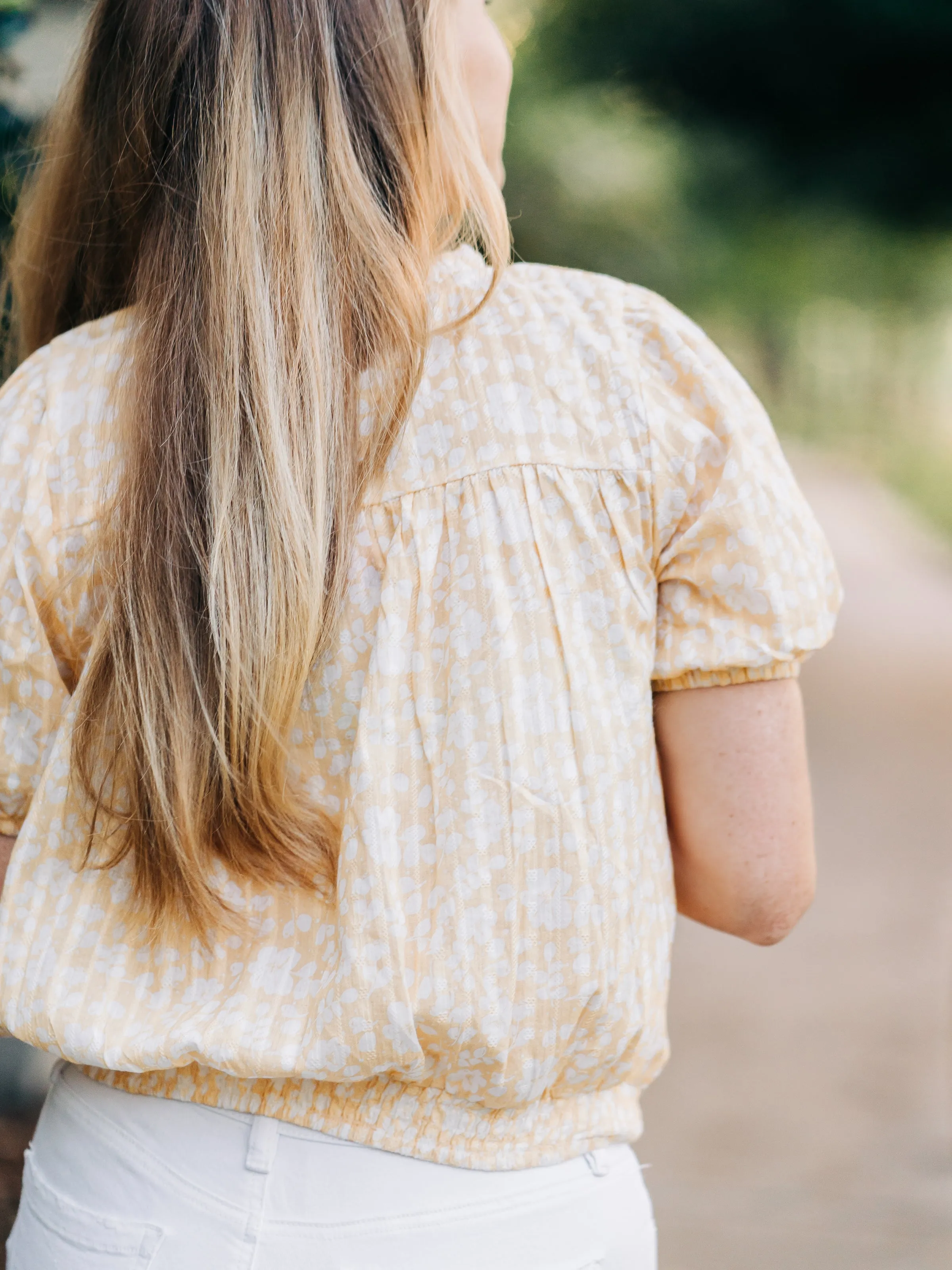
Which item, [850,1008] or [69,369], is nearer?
[69,369]

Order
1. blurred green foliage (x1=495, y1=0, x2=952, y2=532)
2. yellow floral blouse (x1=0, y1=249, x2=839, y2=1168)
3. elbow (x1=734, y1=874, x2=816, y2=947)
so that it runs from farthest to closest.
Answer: blurred green foliage (x1=495, y1=0, x2=952, y2=532) < elbow (x1=734, y1=874, x2=816, y2=947) < yellow floral blouse (x1=0, y1=249, x2=839, y2=1168)

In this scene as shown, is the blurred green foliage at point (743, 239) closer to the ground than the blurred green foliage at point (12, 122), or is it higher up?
closer to the ground

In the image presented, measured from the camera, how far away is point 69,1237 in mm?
644

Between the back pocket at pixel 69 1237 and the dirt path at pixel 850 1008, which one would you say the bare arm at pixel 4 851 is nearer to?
the back pocket at pixel 69 1237

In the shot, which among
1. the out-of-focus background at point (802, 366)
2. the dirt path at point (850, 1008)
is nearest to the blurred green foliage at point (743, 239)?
the out-of-focus background at point (802, 366)

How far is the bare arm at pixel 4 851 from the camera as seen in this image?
715 mm

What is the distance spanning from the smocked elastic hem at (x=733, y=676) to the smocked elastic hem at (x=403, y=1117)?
0.24m

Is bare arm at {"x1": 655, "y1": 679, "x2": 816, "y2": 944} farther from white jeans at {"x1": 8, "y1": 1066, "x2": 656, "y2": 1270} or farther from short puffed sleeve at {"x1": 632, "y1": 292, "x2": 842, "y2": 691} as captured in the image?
white jeans at {"x1": 8, "y1": 1066, "x2": 656, "y2": 1270}

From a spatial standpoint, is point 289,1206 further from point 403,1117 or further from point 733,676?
point 733,676

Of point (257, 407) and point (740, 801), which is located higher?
point (257, 407)

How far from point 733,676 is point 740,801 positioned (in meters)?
0.08

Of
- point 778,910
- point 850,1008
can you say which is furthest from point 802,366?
point 778,910

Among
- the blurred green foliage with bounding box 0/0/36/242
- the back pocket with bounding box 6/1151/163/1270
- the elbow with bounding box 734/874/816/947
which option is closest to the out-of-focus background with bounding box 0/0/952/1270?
the blurred green foliage with bounding box 0/0/36/242

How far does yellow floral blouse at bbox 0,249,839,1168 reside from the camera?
588 millimetres
